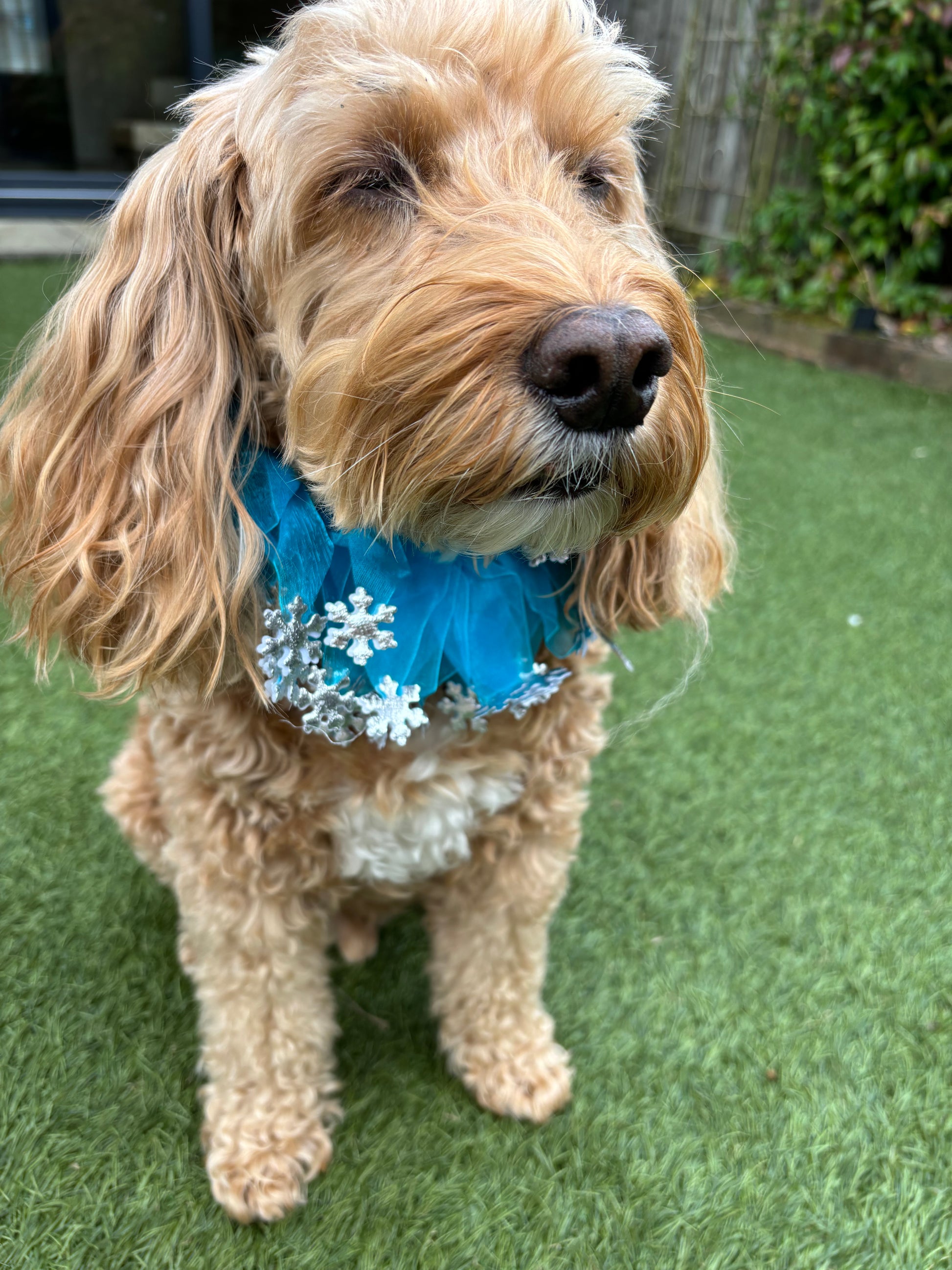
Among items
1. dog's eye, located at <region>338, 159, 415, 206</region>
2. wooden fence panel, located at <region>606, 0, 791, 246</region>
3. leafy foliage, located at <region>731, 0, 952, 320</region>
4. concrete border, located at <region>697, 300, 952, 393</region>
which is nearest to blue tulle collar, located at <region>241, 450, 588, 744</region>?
dog's eye, located at <region>338, 159, 415, 206</region>

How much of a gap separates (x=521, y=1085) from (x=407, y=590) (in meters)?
0.98

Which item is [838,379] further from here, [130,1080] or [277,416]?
[130,1080]

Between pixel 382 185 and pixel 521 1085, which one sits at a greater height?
pixel 382 185

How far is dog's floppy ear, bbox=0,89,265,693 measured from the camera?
120cm

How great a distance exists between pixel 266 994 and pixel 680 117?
7590mm

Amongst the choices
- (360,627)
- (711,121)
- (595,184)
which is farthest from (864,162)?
(360,627)

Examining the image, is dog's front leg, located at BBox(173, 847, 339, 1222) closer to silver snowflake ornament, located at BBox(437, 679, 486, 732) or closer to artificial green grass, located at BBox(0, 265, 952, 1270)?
artificial green grass, located at BBox(0, 265, 952, 1270)

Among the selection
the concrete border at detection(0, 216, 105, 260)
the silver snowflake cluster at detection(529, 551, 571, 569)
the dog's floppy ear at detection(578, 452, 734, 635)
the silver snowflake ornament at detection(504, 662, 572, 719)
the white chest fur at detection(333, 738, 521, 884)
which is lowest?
the concrete border at detection(0, 216, 105, 260)

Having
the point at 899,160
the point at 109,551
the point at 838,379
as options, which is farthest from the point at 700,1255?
the point at 899,160

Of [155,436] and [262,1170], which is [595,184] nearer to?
[155,436]

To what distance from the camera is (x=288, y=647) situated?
122cm

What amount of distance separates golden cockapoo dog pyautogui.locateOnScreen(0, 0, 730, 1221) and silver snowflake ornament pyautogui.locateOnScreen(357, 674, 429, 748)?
0.45 ft

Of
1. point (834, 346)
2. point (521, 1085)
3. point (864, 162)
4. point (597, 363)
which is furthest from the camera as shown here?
point (834, 346)

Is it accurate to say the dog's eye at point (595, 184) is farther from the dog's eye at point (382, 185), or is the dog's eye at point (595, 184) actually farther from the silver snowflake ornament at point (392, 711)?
the silver snowflake ornament at point (392, 711)
